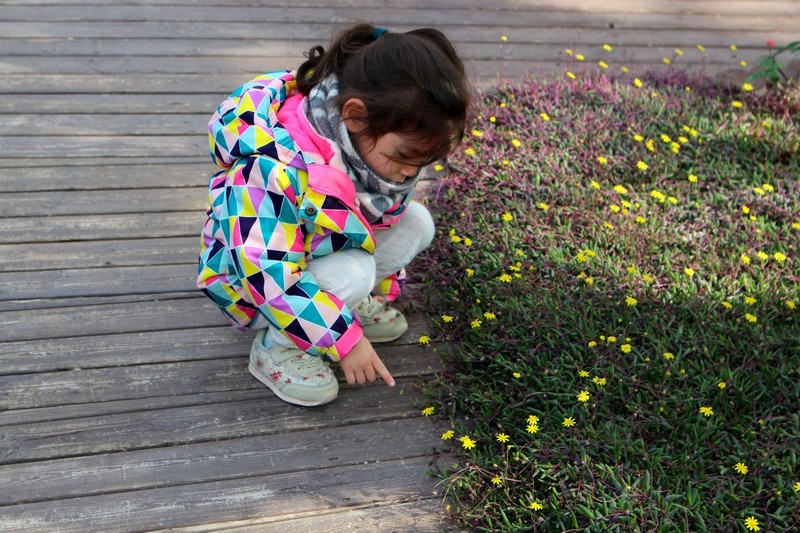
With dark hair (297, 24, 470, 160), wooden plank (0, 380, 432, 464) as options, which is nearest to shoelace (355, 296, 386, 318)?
wooden plank (0, 380, 432, 464)

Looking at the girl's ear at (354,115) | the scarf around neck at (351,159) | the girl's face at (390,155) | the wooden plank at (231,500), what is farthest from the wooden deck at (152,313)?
the girl's ear at (354,115)

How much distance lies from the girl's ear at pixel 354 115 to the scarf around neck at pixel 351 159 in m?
0.02

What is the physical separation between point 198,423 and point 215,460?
14 cm

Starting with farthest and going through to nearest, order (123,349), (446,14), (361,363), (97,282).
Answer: (446,14) < (97,282) < (123,349) < (361,363)

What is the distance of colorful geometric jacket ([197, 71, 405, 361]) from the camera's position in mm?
2150

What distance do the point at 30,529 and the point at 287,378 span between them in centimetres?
73

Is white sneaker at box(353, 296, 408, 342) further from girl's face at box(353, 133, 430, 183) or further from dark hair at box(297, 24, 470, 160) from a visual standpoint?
dark hair at box(297, 24, 470, 160)

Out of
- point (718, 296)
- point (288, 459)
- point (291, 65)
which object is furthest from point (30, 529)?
point (291, 65)

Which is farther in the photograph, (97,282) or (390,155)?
(97,282)

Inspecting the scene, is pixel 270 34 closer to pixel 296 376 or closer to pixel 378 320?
pixel 378 320

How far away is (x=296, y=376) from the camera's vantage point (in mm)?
2402

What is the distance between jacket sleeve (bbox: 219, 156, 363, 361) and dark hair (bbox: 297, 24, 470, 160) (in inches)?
10.2

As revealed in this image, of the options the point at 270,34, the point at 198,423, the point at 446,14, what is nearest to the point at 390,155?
the point at 198,423

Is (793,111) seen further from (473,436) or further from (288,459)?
(288,459)
